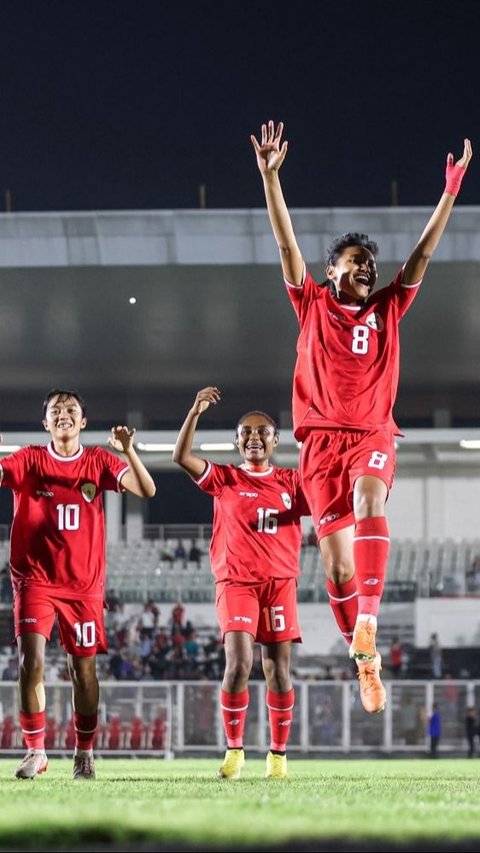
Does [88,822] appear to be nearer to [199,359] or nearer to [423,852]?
[423,852]

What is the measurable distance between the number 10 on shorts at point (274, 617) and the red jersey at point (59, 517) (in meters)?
1.21

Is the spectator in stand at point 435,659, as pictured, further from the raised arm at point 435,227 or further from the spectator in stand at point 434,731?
the raised arm at point 435,227

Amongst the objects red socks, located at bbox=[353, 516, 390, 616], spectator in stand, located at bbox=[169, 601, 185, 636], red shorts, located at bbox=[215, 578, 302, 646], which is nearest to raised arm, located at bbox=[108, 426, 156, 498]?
red shorts, located at bbox=[215, 578, 302, 646]

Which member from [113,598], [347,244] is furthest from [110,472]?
[113,598]

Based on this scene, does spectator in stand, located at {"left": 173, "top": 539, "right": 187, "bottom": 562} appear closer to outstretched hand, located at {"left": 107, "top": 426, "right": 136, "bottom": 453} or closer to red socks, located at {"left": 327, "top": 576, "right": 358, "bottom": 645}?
outstretched hand, located at {"left": 107, "top": 426, "right": 136, "bottom": 453}

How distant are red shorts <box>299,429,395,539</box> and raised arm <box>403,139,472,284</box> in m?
0.95

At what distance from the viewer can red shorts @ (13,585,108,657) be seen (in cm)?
809

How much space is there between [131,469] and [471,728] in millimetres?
16352

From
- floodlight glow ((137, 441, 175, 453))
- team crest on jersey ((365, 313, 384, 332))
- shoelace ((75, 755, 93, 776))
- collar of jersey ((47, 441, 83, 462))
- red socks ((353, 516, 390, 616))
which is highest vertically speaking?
floodlight glow ((137, 441, 175, 453))

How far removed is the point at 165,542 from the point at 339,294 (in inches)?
1058

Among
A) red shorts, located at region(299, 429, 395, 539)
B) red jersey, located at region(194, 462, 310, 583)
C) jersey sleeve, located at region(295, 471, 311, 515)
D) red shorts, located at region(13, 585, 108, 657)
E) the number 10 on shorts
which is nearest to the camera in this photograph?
red shorts, located at region(299, 429, 395, 539)

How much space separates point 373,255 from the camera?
292 inches

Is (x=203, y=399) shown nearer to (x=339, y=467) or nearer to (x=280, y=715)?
(x=339, y=467)

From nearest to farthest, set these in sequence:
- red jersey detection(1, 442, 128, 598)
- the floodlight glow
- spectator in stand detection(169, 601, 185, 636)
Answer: red jersey detection(1, 442, 128, 598), spectator in stand detection(169, 601, 185, 636), the floodlight glow
